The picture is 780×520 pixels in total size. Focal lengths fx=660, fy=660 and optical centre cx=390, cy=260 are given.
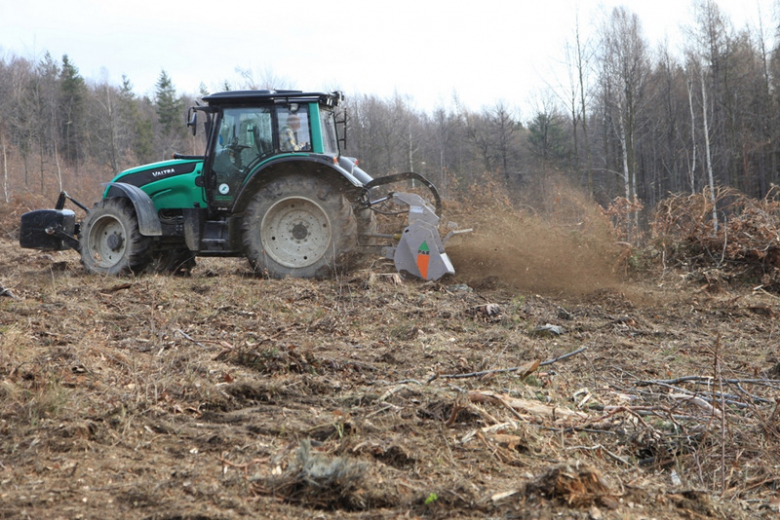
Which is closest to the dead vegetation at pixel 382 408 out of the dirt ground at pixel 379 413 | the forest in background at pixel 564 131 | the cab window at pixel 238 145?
the dirt ground at pixel 379 413

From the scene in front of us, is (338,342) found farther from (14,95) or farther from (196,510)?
(14,95)

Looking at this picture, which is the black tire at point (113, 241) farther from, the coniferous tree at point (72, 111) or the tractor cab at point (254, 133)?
the coniferous tree at point (72, 111)

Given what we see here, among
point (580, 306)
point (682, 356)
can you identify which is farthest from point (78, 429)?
point (580, 306)

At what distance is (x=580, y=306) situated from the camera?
7.52m

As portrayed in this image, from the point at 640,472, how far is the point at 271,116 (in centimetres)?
709

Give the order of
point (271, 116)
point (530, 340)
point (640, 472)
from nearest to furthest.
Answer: point (640, 472) < point (530, 340) < point (271, 116)

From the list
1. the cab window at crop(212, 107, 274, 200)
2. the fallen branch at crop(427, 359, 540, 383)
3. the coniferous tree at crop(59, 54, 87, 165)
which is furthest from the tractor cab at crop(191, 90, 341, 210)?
the coniferous tree at crop(59, 54, 87, 165)

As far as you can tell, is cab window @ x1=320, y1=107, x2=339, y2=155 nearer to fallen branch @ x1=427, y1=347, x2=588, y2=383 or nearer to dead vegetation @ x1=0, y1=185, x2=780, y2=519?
dead vegetation @ x1=0, y1=185, x2=780, y2=519

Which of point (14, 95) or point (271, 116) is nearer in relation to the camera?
point (271, 116)

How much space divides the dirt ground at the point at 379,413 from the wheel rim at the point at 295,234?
2.03m

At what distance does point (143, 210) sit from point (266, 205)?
6.03 ft

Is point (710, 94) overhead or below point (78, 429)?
overhead

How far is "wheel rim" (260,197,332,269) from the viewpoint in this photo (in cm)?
894

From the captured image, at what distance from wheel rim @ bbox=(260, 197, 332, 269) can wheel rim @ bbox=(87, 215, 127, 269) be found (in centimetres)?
229
